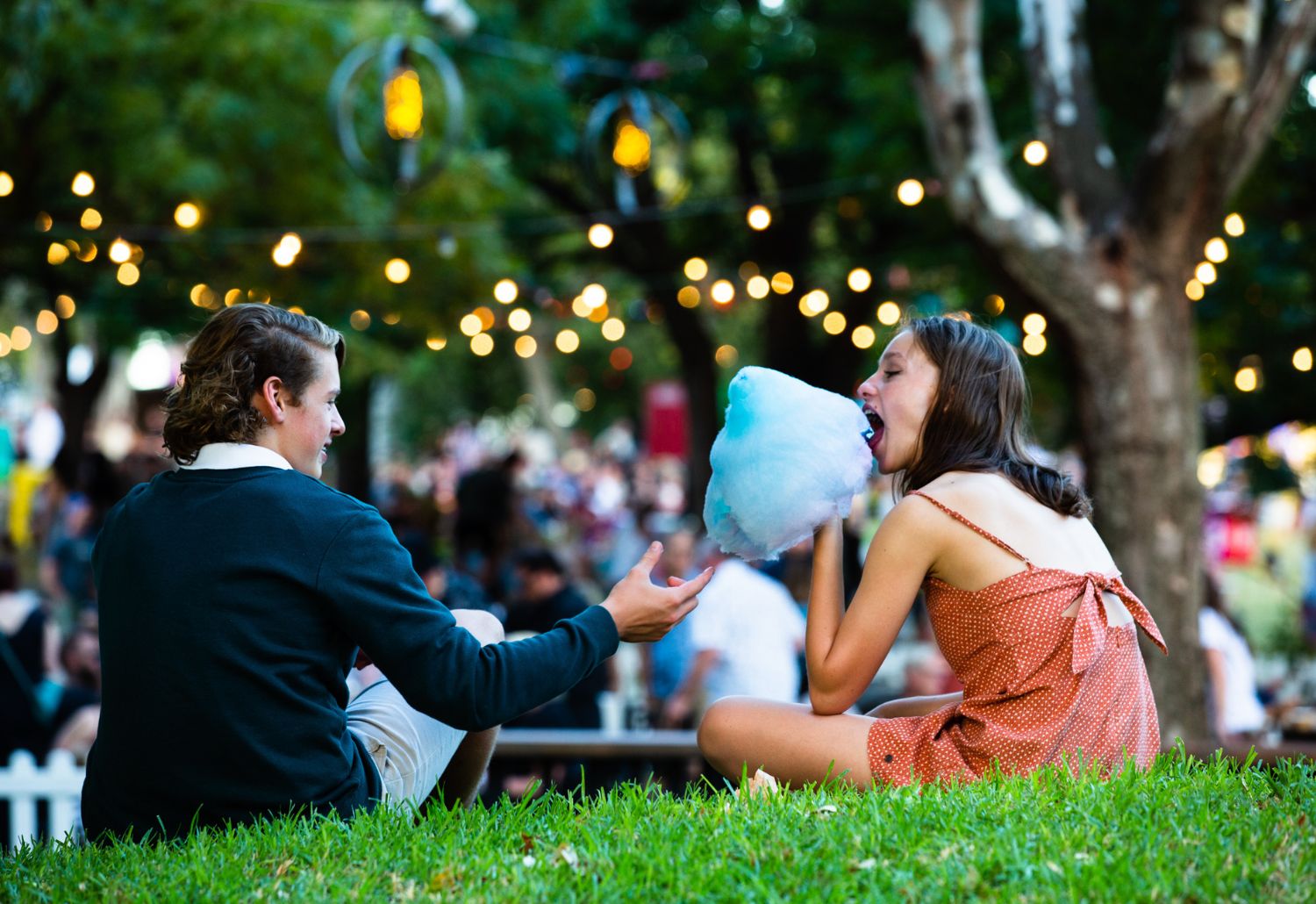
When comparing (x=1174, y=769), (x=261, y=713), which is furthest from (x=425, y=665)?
(x=1174, y=769)

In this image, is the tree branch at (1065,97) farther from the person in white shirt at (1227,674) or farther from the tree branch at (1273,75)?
the person in white shirt at (1227,674)

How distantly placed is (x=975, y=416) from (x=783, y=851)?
1.30 meters

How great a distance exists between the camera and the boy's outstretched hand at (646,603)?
3217mm

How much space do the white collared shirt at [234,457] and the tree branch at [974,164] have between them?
526cm

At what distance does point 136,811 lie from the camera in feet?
10.0

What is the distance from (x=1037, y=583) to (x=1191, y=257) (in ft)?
15.9

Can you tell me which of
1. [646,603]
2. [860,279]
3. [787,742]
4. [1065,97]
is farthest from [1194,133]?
[860,279]

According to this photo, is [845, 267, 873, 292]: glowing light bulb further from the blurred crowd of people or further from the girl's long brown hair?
the girl's long brown hair

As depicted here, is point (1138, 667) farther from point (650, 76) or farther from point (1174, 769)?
point (650, 76)

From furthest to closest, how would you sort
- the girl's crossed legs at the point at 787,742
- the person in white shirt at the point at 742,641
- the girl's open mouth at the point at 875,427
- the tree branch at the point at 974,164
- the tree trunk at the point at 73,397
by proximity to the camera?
the tree trunk at the point at 73,397
the person in white shirt at the point at 742,641
the tree branch at the point at 974,164
the girl's open mouth at the point at 875,427
the girl's crossed legs at the point at 787,742

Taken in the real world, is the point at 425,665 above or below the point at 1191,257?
below

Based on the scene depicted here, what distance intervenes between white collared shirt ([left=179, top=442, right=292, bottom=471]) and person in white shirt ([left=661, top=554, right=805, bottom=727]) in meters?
5.31

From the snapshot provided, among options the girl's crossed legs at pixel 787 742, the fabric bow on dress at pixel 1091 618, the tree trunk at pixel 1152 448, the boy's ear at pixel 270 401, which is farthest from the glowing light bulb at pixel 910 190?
the boy's ear at pixel 270 401

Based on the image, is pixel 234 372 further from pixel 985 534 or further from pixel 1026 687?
pixel 1026 687
